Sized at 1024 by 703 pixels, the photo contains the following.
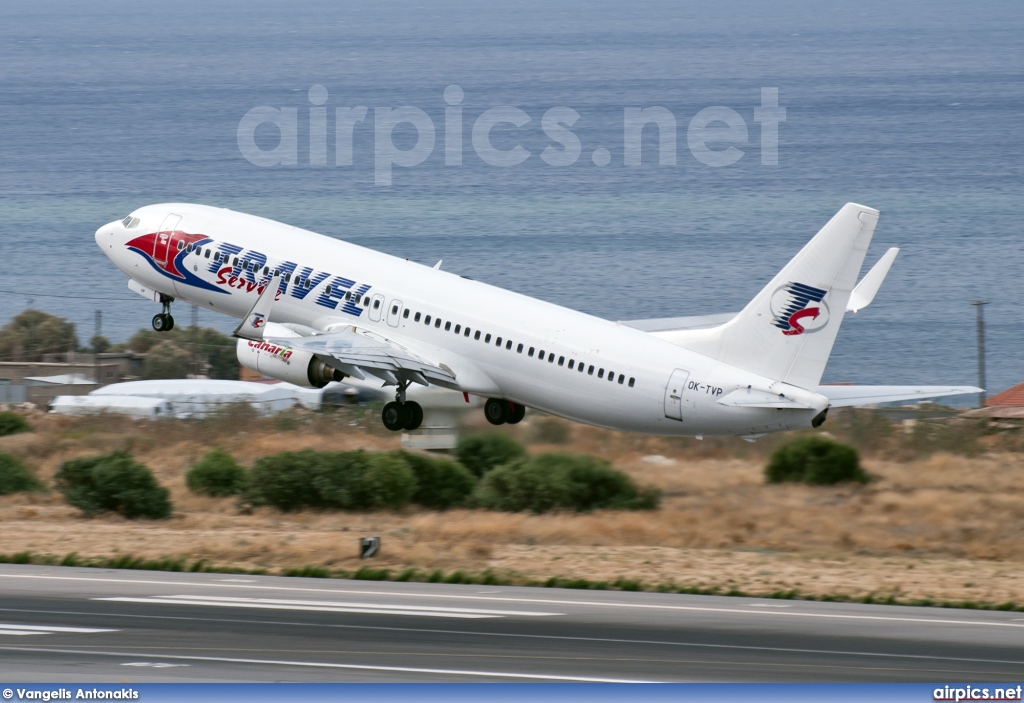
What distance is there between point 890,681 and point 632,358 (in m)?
21.8

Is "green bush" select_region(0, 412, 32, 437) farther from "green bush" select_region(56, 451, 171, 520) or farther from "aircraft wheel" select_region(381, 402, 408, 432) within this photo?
"aircraft wheel" select_region(381, 402, 408, 432)

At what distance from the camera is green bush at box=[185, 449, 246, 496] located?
2251 inches

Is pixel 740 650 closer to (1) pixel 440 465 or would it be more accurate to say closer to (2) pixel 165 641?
(2) pixel 165 641

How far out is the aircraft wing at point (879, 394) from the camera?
43.6 meters

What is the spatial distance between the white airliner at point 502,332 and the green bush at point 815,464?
5.70 m

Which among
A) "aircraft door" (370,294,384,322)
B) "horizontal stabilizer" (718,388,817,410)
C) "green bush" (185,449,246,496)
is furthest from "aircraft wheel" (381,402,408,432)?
"horizontal stabilizer" (718,388,817,410)

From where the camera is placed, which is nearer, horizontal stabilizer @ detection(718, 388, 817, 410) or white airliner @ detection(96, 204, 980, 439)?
horizontal stabilizer @ detection(718, 388, 817, 410)

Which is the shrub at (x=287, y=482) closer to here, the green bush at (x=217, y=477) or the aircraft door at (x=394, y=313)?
the green bush at (x=217, y=477)

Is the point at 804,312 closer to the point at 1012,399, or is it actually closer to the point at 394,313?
the point at 394,313

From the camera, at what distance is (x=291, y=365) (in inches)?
2064

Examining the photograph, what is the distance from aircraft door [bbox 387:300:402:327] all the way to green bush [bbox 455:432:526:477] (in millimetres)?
6198

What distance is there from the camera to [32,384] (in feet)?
305

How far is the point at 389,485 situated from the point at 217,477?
7.99 meters

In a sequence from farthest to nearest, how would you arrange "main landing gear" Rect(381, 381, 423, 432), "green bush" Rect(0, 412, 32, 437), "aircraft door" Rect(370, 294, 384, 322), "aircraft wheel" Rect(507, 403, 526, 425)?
1. "green bush" Rect(0, 412, 32, 437)
2. "main landing gear" Rect(381, 381, 423, 432)
3. "aircraft wheel" Rect(507, 403, 526, 425)
4. "aircraft door" Rect(370, 294, 384, 322)
